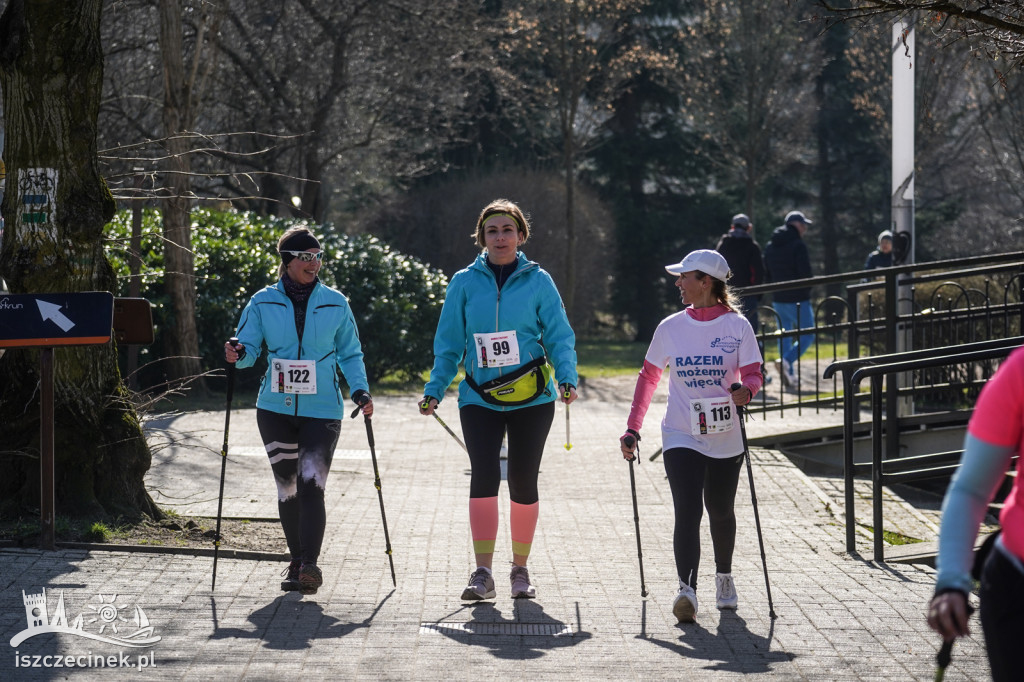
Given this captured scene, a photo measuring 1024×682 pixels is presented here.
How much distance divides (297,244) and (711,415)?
7.39 ft

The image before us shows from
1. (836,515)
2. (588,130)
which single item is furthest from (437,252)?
(836,515)

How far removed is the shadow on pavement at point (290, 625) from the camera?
568 centimetres

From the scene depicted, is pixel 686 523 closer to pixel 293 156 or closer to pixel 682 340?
pixel 682 340

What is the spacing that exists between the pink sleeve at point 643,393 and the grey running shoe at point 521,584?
91cm

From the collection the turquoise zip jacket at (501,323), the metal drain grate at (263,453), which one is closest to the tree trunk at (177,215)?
the metal drain grate at (263,453)

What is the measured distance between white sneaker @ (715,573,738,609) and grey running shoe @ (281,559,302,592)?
2.06m

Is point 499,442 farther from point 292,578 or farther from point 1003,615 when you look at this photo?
point 1003,615

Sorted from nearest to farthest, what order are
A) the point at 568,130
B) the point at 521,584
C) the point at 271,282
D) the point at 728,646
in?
1. the point at 728,646
2. the point at 521,584
3. the point at 271,282
4. the point at 568,130

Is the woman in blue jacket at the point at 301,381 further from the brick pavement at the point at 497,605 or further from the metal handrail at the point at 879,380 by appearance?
the metal handrail at the point at 879,380

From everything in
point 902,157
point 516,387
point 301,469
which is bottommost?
point 301,469

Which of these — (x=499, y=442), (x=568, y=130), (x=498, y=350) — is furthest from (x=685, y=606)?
(x=568, y=130)

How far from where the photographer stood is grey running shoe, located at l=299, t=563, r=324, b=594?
21.3 ft

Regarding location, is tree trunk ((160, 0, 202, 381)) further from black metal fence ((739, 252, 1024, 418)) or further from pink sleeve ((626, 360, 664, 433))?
pink sleeve ((626, 360, 664, 433))

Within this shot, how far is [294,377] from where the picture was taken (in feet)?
21.8
